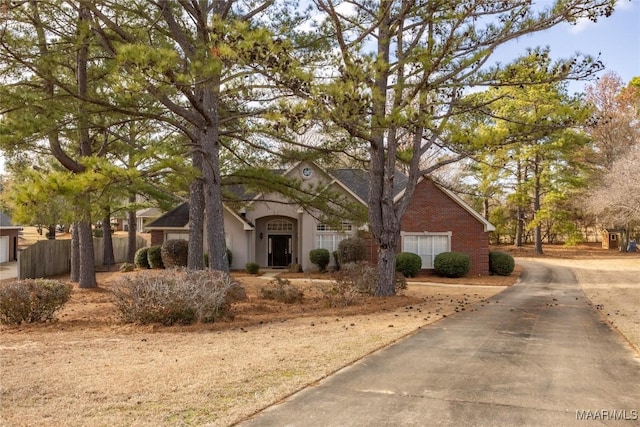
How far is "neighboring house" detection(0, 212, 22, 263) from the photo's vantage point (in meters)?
34.8

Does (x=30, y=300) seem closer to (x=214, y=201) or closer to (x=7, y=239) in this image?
(x=214, y=201)

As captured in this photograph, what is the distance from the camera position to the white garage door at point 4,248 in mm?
35344

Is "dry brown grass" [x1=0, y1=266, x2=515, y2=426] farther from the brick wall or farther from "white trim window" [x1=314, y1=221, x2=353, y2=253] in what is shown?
"white trim window" [x1=314, y1=221, x2=353, y2=253]

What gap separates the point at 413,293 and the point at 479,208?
34.3m

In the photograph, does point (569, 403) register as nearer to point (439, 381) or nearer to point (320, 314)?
point (439, 381)

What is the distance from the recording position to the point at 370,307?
1312 centimetres

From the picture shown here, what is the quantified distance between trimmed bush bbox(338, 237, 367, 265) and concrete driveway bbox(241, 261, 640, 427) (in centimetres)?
1393

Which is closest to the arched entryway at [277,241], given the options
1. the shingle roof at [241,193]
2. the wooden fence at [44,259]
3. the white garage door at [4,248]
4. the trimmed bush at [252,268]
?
the shingle roof at [241,193]

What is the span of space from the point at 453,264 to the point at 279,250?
9.34 meters

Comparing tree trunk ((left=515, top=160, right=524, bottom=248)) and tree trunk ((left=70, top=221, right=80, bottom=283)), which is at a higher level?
tree trunk ((left=515, top=160, right=524, bottom=248))

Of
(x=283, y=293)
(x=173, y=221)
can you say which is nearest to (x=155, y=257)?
(x=173, y=221)

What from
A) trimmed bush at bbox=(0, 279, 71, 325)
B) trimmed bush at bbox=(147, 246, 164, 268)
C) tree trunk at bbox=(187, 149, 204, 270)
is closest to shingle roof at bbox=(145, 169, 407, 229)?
trimmed bush at bbox=(147, 246, 164, 268)

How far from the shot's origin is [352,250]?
24.3m

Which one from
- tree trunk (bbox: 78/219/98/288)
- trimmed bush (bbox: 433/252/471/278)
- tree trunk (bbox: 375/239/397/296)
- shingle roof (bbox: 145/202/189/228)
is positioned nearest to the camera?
tree trunk (bbox: 375/239/397/296)
